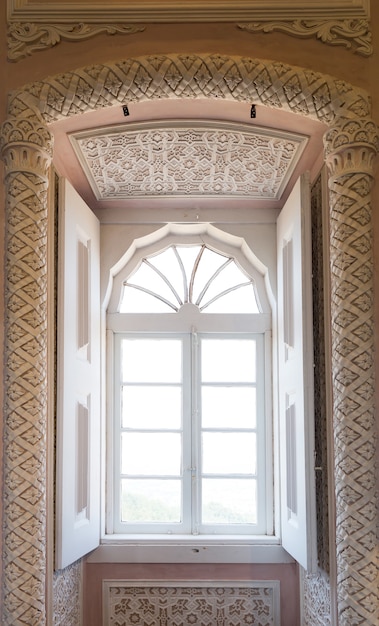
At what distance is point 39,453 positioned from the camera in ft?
10.6

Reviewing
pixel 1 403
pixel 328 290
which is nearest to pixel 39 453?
pixel 1 403

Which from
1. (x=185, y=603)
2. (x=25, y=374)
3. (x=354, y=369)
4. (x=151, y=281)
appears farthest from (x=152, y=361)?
(x=354, y=369)

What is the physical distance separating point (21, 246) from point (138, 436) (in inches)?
78.6

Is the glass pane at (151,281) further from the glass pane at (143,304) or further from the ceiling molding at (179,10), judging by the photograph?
the ceiling molding at (179,10)

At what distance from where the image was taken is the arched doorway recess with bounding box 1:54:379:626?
3156mm

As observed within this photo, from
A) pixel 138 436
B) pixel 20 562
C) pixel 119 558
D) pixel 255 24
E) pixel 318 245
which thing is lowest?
pixel 119 558

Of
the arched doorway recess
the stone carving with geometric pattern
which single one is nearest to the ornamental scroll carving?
the arched doorway recess

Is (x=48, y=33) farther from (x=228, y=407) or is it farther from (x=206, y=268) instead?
(x=228, y=407)

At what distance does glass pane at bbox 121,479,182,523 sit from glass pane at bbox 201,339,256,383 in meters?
0.71

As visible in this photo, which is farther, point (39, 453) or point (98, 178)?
point (98, 178)

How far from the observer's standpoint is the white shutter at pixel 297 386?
3.61 meters

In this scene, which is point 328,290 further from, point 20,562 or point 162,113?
point 20,562

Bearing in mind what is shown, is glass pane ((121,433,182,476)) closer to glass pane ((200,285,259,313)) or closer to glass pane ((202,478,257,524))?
glass pane ((202,478,257,524))

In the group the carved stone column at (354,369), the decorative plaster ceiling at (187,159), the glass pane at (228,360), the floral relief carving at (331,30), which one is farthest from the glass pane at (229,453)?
the floral relief carving at (331,30)
